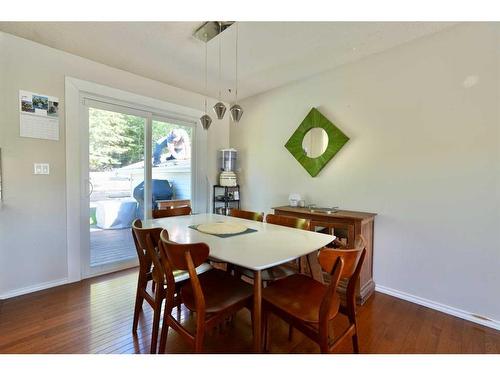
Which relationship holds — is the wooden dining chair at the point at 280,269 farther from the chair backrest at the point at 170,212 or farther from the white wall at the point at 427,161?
the chair backrest at the point at 170,212

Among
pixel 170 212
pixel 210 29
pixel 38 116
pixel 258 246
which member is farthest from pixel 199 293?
pixel 38 116

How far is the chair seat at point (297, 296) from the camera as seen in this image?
1226 millimetres

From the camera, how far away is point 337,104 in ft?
8.75

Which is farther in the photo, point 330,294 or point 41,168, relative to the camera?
point 41,168

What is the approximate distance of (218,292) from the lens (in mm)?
1431

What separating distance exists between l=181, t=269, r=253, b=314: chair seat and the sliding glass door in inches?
71.5

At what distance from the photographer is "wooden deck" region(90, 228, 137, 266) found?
274 centimetres

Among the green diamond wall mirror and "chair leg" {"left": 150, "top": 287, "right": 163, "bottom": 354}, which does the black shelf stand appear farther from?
"chair leg" {"left": 150, "top": 287, "right": 163, "bottom": 354}

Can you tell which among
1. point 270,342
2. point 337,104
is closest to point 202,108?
point 337,104

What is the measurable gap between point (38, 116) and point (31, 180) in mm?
625

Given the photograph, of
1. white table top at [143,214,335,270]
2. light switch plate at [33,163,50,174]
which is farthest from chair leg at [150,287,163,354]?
light switch plate at [33,163,50,174]

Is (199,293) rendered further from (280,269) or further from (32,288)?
(32,288)
